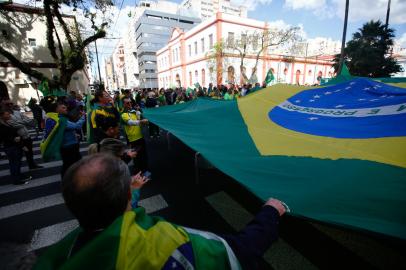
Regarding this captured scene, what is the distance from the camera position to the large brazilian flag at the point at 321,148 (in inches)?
56.5

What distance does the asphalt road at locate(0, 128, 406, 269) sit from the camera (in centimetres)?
252

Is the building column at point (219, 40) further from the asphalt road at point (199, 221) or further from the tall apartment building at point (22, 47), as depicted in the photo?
the asphalt road at point (199, 221)

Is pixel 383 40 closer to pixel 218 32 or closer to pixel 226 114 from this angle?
pixel 218 32

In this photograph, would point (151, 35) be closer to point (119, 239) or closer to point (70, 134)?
point (70, 134)

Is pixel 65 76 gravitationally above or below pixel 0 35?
below

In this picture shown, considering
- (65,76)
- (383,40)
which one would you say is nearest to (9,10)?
(65,76)

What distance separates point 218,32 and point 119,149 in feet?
85.7

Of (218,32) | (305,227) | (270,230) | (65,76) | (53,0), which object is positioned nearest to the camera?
(270,230)

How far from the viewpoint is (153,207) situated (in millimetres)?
3830

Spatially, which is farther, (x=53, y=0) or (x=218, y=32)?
(x=218, y=32)

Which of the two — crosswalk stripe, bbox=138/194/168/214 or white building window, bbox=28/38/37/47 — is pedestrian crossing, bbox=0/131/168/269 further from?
white building window, bbox=28/38/37/47

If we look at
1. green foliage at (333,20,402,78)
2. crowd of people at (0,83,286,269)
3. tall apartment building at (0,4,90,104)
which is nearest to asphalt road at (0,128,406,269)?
crowd of people at (0,83,286,269)

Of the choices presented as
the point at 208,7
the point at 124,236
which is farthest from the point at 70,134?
the point at 208,7

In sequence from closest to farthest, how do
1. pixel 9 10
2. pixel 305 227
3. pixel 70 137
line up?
pixel 305 227 → pixel 70 137 → pixel 9 10
